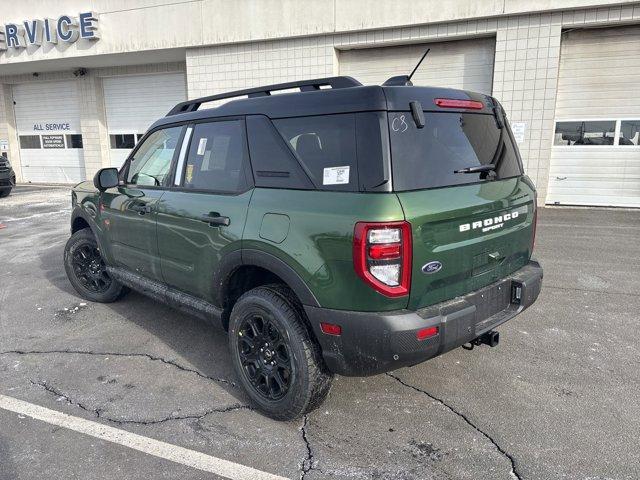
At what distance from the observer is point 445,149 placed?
277 centimetres

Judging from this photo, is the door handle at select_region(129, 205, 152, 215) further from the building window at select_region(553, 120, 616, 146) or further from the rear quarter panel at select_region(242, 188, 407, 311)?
the building window at select_region(553, 120, 616, 146)

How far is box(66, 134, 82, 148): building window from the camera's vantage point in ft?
54.5

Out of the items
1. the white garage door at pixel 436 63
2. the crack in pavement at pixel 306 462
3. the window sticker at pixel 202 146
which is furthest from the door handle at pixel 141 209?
the white garage door at pixel 436 63

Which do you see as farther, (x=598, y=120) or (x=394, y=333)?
(x=598, y=120)

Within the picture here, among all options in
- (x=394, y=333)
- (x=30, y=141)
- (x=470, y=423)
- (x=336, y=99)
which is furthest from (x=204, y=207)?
(x=30, y=141)

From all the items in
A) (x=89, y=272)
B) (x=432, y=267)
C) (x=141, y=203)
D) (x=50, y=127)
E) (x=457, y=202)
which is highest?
(x=50, y=127)

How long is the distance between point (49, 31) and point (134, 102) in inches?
117

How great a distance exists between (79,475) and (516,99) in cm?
1033

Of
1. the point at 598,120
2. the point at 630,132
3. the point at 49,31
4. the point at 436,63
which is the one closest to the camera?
the point at 630,132

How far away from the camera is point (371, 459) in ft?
8.43

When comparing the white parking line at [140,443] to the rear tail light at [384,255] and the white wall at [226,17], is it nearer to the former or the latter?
the rear tail light at [384,255]

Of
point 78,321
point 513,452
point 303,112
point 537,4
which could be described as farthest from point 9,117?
point 513,452

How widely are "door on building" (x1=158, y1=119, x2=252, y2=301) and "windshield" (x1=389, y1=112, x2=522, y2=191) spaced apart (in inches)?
40.8

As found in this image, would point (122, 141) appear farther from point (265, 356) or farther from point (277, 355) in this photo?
point (277, 355)
